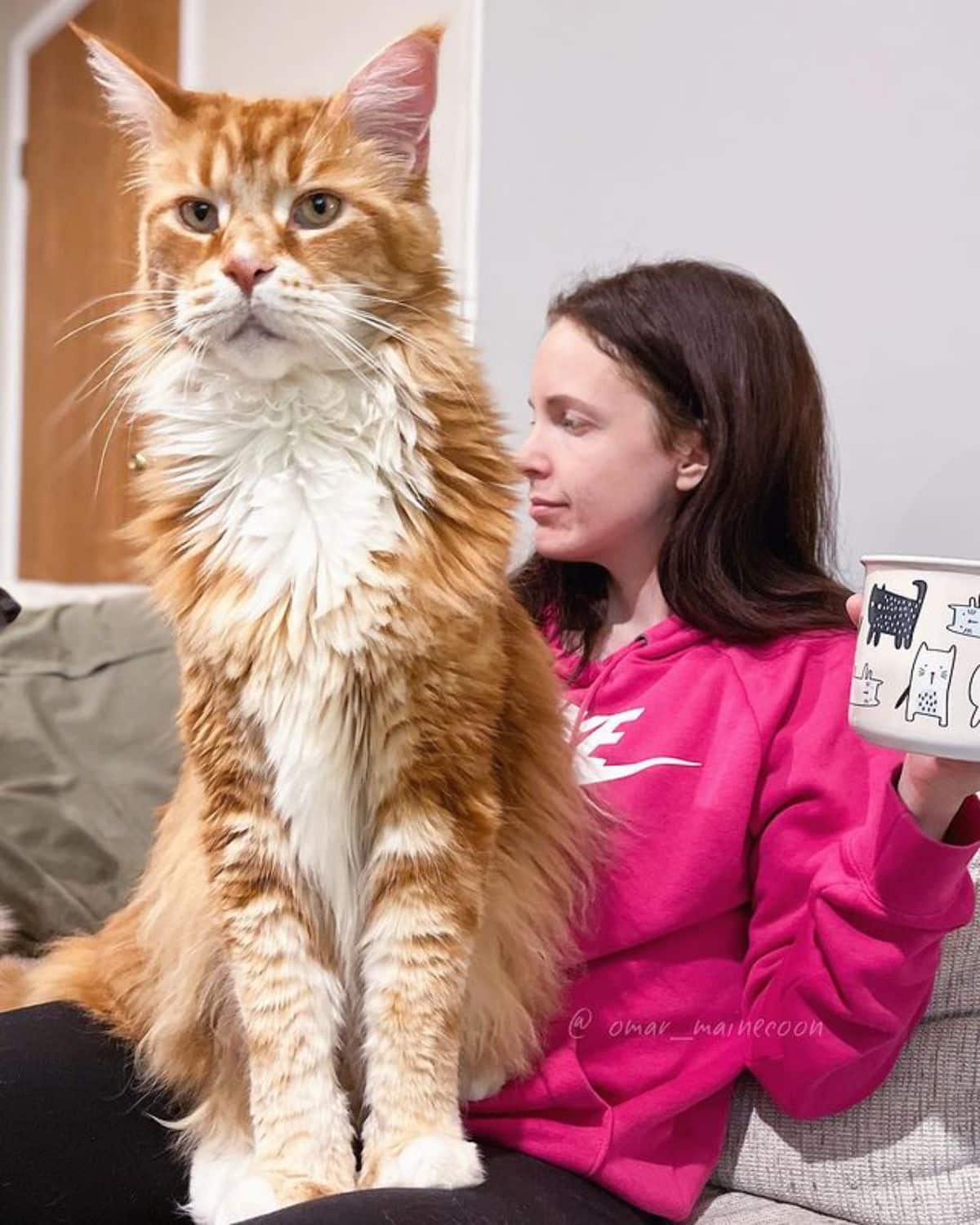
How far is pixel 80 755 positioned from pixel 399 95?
138cm

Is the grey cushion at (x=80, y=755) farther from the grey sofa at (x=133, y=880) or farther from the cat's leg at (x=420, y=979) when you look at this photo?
the cat's leg at (x=420, y=979)

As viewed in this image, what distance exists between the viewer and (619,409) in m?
1.38

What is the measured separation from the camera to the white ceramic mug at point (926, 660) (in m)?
0.87

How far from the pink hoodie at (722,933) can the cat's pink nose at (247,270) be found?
0.56 meters

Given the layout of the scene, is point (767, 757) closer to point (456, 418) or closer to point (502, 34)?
point (456, 418)

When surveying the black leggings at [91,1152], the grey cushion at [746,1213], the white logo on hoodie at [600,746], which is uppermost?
the white logo on hoodie at [600,746]

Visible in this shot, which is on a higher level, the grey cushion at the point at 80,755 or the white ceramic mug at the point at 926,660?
the white ceramic mug at the point at 926,660

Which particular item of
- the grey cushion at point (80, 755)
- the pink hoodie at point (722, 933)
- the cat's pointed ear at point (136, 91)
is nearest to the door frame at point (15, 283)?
the grey cushion at point (80, 755)

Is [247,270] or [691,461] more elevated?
[247,270]

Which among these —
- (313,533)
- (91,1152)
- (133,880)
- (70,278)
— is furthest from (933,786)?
(70,278)

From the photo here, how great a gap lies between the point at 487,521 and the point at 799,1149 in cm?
73

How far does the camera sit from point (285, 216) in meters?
1.07

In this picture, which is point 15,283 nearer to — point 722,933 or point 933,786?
point 722,933

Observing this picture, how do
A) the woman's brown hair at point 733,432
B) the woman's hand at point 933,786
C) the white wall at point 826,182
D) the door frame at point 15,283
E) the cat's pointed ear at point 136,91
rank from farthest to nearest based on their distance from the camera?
the door frame at point 15,283 → the white wall at point 826,182 → the woman's brown hair at point 733,432 → the cat's pointed ear at point 136,91 → the woman's hand at point 933,786
